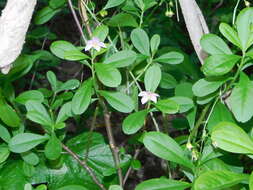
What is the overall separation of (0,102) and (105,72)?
1.57 ft

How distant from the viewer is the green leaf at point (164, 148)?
1129 millimetres

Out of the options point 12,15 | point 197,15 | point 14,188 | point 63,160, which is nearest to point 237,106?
point 197,15

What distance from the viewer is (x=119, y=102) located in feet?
3.93

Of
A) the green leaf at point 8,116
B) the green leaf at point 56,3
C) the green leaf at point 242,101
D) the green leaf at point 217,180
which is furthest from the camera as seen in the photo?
the green leaf at point 56,3

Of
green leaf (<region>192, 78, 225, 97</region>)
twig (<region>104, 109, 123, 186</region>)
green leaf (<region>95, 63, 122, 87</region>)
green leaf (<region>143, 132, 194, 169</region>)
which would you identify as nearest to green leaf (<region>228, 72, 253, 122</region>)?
green leaf (<region>192, 78, 225, 97</region>)

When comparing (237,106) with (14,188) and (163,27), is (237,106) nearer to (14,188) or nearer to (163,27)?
(14,188)

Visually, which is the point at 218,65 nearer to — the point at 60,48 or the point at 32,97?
the point at 60,48

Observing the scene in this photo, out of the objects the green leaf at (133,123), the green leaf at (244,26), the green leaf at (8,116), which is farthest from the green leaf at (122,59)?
the green leaf at (8,116)

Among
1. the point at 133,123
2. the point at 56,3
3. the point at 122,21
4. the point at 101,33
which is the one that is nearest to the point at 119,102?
the point at 133,123

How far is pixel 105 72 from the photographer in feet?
3.70

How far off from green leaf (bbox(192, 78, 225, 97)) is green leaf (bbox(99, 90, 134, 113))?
17cm

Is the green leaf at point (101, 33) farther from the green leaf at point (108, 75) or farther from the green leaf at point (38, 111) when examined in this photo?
the green leaf at point (38, 111)

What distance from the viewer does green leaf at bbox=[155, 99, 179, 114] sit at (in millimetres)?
1151

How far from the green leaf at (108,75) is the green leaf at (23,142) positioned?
345 millimetres
